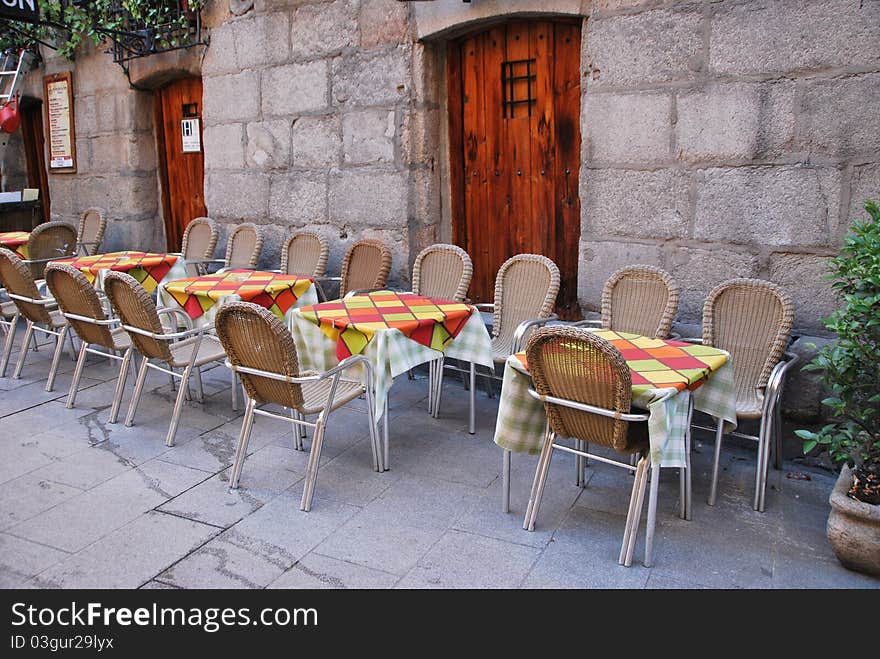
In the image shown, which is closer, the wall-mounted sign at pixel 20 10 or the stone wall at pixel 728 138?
the stone wall at pixel 728 138

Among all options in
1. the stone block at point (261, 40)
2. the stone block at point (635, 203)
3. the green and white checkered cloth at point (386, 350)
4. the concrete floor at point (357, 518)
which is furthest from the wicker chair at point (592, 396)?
the stone block at point (261, 40)

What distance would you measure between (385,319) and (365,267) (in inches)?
66.9

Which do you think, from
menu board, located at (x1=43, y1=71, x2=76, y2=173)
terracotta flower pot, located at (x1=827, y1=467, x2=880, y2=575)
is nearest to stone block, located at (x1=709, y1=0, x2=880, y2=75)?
terracotta flower pot, located at (x1=827, y1=467, x2=880, y2=575)

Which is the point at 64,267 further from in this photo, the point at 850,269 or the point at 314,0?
the point at 850,269

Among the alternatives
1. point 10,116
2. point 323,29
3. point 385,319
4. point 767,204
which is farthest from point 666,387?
point 10,116

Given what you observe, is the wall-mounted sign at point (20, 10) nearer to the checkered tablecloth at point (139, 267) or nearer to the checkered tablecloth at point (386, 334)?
the checkered tablecloth at point (139, 267)

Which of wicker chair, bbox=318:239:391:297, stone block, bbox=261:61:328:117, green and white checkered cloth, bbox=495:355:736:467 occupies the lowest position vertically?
green and white checkered cloth, bbox=495:355:736:467

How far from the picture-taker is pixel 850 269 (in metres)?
3.02

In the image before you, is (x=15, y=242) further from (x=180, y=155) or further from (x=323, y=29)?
(x=323, y=29)

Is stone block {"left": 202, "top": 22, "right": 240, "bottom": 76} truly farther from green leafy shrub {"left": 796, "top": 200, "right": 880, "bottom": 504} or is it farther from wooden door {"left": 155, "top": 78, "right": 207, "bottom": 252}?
green leafy shrub {"left": 796, "top": 200, "right": 880, "bottom": 504}

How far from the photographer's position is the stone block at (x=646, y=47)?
4117 mm

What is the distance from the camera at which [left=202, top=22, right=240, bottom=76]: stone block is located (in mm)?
6355

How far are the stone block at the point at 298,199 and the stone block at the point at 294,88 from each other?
0.52m

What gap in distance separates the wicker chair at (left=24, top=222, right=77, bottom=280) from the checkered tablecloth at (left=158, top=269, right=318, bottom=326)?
2450 millimetres
